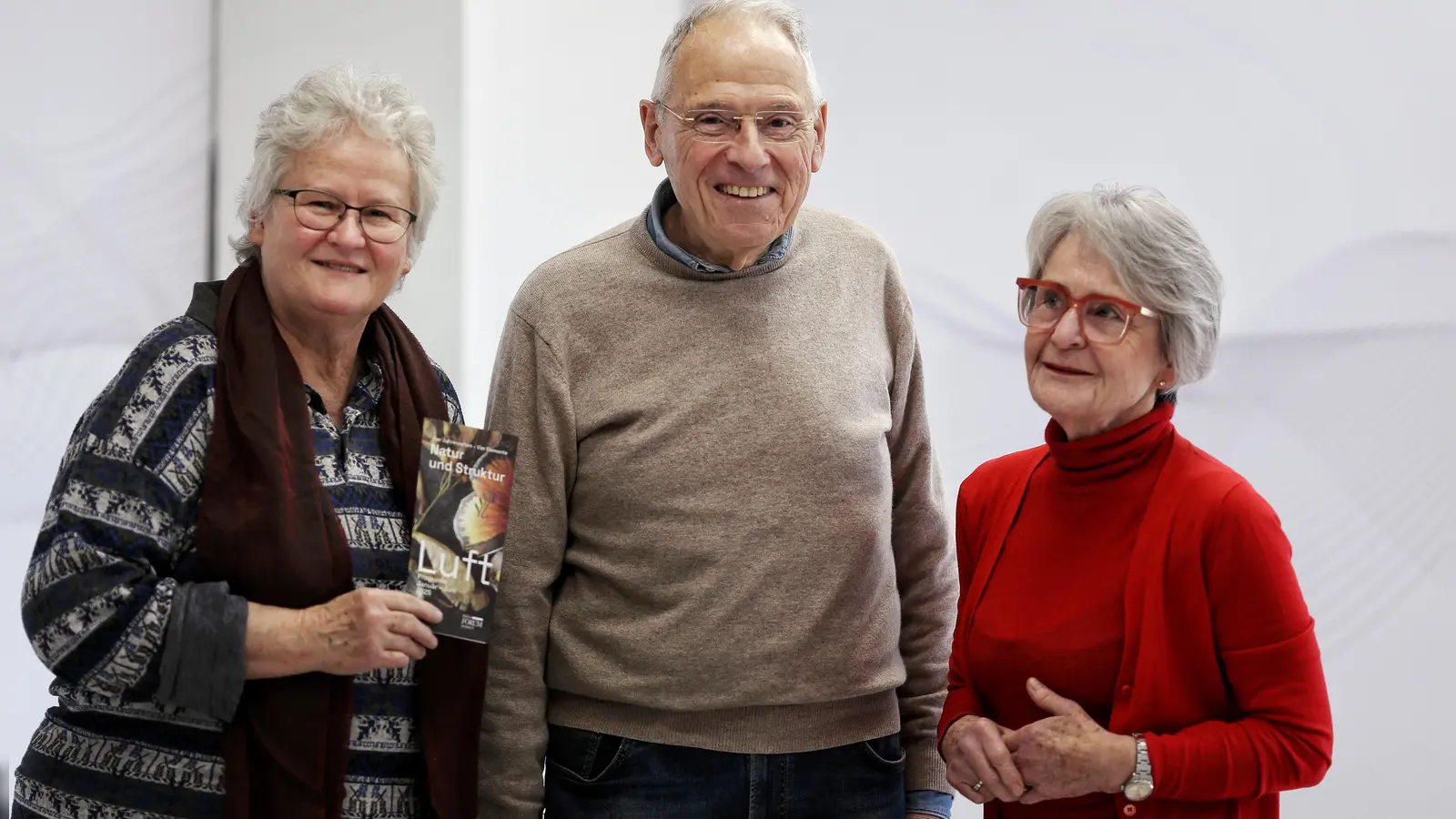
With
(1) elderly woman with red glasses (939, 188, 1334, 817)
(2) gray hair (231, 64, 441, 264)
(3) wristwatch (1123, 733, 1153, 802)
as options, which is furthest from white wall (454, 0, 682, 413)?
(3) wristwatch (1123, 733, 1153, 802)

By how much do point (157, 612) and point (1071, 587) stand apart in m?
1.10

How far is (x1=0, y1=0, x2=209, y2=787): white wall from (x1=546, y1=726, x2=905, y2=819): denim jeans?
6.18 ft

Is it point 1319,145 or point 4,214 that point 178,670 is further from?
point 1319,145

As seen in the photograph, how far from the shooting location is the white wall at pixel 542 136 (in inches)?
127

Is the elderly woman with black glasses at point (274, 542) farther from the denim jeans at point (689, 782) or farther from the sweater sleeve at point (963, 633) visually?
the sweater sleeve at point (963, 633)

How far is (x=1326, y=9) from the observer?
2.99 meters

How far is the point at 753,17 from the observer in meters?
1.80

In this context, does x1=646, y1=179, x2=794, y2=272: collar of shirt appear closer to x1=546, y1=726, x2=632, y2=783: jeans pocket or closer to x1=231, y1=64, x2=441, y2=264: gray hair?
x1=231, y1=64, x2=441, y2=264: gray hair

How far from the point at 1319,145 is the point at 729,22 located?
1.83 m

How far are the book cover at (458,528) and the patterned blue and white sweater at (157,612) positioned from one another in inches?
4.8

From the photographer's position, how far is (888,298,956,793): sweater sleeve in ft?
6.40

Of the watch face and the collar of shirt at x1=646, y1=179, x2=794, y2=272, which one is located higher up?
the collar of shirt at x1=646, y1=179, x2=794, y2=272

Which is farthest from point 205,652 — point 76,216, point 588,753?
point 76,216

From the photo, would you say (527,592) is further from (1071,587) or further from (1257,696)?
(1257,696)
